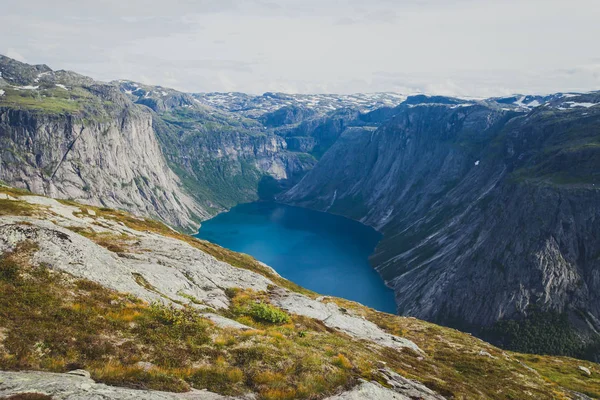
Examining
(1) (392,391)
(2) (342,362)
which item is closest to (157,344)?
(2) (342,362)

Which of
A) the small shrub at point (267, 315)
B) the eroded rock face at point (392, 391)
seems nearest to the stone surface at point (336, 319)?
the small shrub at point (267, 315)

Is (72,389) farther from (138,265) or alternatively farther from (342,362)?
(138,265)

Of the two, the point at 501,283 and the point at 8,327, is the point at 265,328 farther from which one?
the point at 501,283

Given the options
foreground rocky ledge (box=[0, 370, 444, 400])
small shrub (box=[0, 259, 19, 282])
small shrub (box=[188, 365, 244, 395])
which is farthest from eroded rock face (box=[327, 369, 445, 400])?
small shrub (box=[0, 259, 19, 282])

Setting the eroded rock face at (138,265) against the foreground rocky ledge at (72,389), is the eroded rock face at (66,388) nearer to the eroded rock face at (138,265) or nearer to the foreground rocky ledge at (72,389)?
the foreground rocky ledge at (72,389)

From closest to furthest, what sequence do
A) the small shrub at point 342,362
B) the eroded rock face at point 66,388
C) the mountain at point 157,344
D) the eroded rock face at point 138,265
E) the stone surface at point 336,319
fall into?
the eroded rock face at point 66,388 → the mountain at point 157,344 → the small shrub at point 342,362 → the eroded rock face at point 138,265 → the stone surface at point 336,319

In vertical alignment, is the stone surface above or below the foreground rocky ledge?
below

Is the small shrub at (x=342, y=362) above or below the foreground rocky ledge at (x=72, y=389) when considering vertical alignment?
below

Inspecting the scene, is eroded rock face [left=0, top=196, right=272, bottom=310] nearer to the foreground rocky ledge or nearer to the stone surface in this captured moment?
the stone surface

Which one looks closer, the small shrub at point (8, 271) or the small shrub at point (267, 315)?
the small shrub at point (8, 271)

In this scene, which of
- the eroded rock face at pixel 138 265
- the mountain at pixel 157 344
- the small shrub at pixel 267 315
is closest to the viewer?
the mountain at pixel 157 344

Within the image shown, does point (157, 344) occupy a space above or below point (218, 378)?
above
